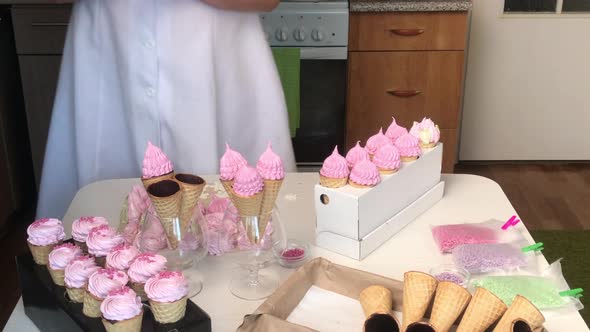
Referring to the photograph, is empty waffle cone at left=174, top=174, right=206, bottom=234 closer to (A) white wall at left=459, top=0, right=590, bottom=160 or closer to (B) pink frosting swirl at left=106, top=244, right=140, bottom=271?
(B) pink frosting swirl at left=106, top=244, right=140, bottom=271

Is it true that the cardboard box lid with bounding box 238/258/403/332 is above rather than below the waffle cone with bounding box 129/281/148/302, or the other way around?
below

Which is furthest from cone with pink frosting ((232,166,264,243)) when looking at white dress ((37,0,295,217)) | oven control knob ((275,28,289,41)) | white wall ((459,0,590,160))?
white wall ((459,0,590,160))

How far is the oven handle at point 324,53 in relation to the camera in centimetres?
261

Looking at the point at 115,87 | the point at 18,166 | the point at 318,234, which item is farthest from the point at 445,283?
the point at 18,166

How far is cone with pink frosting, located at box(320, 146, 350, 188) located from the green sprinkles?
0.85 feet

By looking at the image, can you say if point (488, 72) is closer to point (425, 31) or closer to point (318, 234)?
point (425, 31)

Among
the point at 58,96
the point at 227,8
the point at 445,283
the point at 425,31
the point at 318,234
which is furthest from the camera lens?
the point at 425,31

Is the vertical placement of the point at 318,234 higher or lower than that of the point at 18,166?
higher

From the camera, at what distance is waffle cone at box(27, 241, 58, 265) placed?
0.94 m

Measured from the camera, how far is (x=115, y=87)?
1.57 m

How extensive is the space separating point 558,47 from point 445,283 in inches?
98.8

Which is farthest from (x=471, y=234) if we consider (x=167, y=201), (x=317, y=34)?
(x=317, y=34)

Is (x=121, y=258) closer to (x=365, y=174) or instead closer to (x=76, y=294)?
(x=76, y=294)

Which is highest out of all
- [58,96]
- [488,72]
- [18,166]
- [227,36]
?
[227,36]
